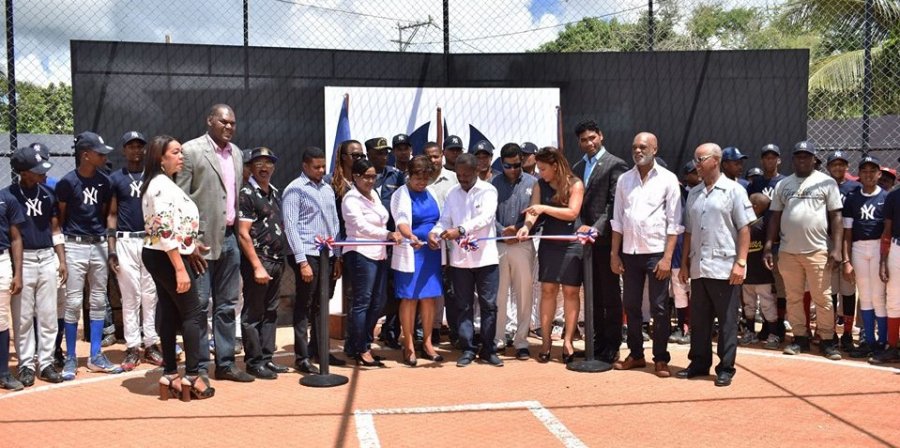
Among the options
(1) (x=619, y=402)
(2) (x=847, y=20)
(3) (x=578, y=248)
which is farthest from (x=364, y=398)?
(2) (x=847, y=20)

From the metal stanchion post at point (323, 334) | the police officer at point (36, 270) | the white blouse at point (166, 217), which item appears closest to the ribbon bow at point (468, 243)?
the metal stanchion post at point (323, 334)

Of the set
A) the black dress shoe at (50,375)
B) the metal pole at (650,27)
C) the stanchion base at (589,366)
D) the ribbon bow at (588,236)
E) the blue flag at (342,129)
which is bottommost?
the black dress shoe at (50,375)

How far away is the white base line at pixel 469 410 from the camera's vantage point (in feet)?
16.8

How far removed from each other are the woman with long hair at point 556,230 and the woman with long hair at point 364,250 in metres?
1.28

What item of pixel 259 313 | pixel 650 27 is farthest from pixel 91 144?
pixel 650 27

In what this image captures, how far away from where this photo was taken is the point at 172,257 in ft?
19.4

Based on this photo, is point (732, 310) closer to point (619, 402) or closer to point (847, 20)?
point (619, 402)

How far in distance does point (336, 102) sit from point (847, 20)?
17397 millimetres

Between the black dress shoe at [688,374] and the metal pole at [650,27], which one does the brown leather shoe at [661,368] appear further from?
Answer: the metal pole at [650,27]

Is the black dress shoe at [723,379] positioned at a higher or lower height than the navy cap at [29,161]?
lower

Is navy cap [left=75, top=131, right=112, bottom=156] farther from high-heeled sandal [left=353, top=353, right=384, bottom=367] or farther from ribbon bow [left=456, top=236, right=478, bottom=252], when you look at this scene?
ribbon bow [left=456, top=236, right=478, bottom=252]

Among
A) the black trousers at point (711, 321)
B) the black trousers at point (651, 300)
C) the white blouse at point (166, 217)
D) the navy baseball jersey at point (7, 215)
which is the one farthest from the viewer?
the black trousers at point (651, 300)

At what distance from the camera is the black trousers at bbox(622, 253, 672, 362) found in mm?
7145

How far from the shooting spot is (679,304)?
29.0 feet
